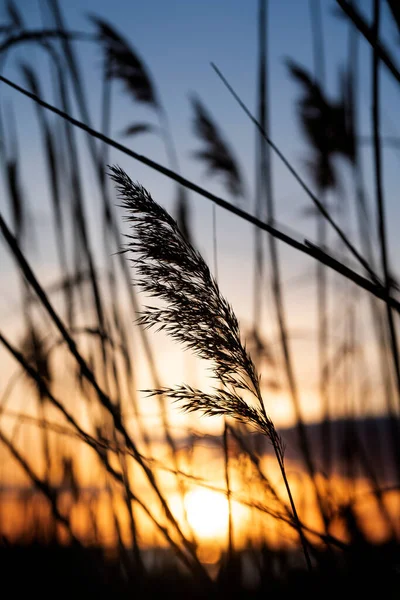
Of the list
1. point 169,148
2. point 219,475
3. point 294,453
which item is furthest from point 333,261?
point 169,148

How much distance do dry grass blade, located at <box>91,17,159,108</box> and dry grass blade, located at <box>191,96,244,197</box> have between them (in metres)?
0.28

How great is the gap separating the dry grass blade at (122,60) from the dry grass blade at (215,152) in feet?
0.91

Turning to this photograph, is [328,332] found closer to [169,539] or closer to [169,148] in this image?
[169,148]

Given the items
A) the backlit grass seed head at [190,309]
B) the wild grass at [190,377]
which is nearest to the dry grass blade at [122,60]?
the wild grass at [190,377]

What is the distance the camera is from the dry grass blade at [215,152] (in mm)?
2555

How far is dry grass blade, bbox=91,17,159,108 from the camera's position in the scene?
2.40 metres

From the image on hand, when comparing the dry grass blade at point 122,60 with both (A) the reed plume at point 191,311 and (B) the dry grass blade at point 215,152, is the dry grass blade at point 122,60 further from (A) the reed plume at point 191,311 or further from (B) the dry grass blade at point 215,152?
(A) the reed plume at point 191,311

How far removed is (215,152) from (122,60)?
0.55 meters

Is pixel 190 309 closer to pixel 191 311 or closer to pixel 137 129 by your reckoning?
pixel 191 311

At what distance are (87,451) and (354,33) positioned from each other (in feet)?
6.54

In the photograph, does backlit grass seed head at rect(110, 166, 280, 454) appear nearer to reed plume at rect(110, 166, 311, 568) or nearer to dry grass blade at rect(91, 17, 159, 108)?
reed plume at rect(110, 166, 311, 568)

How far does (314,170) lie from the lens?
119 inches

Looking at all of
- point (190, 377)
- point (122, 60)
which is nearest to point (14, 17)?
point (122, 60)

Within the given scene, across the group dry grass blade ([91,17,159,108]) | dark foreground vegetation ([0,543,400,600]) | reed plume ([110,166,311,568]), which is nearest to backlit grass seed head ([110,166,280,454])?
reed plume ([110,166,311,568])
